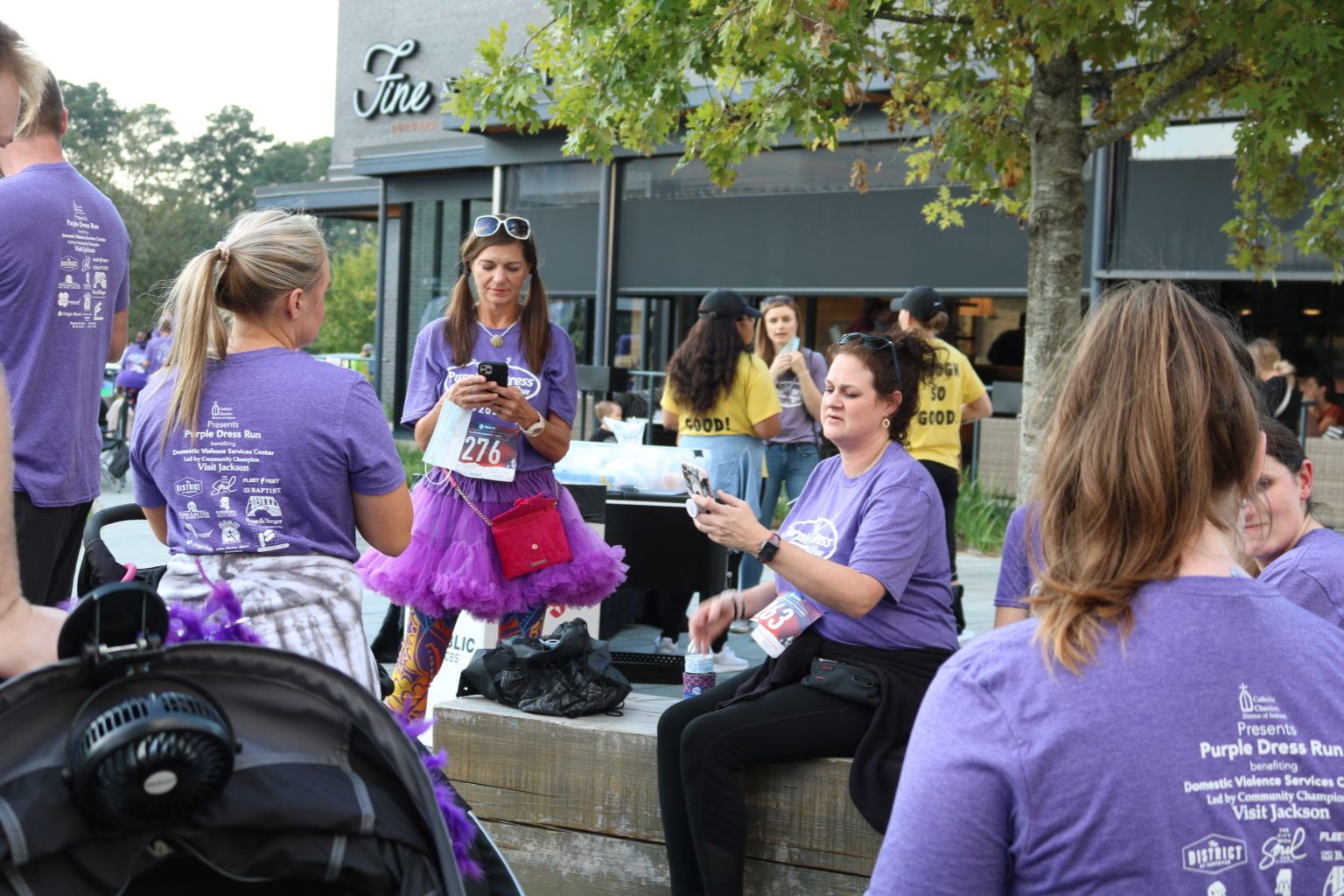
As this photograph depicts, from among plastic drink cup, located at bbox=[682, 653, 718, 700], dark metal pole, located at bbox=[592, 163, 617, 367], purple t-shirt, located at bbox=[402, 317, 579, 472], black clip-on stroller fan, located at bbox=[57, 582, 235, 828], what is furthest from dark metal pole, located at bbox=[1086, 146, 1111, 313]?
black clip-on stroller fan, located at bbox=[57, 582, 235, 828]

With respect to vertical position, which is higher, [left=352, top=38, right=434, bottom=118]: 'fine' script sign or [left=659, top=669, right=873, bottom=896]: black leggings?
[left=352, top=38, right=434, bottom=118]: 'fine' script sign

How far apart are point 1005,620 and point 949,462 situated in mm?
3134

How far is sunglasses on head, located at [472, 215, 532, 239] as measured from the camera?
4.59 meters

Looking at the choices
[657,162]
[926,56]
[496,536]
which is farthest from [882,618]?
[657,162]

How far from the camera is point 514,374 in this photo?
4551mm

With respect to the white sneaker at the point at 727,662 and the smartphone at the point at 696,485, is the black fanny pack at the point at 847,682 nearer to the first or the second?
the smartphone at the point at 696,485

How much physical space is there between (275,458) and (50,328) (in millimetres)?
1147

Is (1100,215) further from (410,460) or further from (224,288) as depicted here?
(224,288)

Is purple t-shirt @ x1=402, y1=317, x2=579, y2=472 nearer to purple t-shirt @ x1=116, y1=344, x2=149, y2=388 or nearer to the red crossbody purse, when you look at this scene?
the red crossbody purse

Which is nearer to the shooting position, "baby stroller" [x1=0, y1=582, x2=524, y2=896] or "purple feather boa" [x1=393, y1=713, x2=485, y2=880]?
"baby stroller" [x1=0, y1=582, x2=524, y2=896]

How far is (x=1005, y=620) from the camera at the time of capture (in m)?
3.83

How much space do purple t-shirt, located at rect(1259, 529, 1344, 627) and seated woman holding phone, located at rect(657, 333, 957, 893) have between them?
0.81m

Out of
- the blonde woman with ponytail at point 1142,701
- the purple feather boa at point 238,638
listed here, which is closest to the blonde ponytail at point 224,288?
the purple feather boa at point 238,638

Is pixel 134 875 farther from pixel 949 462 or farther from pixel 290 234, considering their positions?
pixel 949 462
